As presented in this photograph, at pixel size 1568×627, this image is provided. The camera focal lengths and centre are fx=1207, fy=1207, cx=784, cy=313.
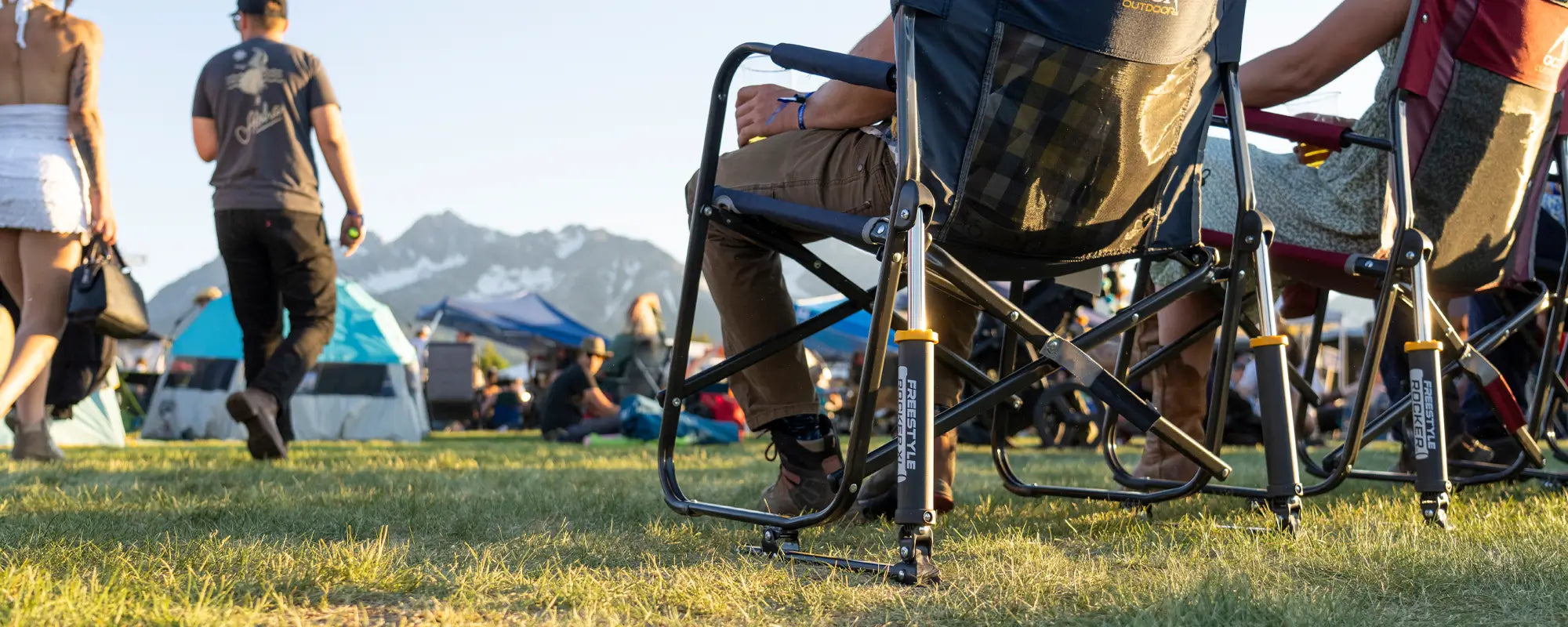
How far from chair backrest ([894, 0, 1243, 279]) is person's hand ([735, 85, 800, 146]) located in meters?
0.38

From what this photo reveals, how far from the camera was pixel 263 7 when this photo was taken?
5094mm

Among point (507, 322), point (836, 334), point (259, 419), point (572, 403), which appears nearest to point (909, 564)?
point (259, 419)

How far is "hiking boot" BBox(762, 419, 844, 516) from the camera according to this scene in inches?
99.3

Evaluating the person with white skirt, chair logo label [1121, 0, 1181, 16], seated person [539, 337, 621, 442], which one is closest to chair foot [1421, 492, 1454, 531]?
chair logo label [1121, 0, 1181, 16]

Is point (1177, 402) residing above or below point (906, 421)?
below

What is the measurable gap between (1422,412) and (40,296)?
4.57m

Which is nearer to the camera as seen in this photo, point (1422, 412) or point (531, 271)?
point (1422, 412)

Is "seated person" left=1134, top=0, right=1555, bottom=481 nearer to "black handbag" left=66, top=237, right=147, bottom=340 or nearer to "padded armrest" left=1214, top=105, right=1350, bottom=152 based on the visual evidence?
"padded armrest" left=1214, top=105, right=1350, bottom=152

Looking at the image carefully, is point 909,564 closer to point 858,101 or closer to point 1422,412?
point 858,101

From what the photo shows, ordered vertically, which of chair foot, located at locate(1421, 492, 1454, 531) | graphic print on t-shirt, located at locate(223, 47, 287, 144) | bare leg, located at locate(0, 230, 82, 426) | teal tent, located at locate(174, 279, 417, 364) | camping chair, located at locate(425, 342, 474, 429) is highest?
graphic print on t-shirt, located at locate(223, 47, 287, 144)

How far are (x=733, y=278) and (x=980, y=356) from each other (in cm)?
611

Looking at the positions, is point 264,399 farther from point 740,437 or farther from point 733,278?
point 740,437

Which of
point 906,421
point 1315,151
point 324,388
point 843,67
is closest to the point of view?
point 906,421

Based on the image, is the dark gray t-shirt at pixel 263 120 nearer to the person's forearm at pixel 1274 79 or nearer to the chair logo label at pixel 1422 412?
the person's forearm at pixel 1274 79
